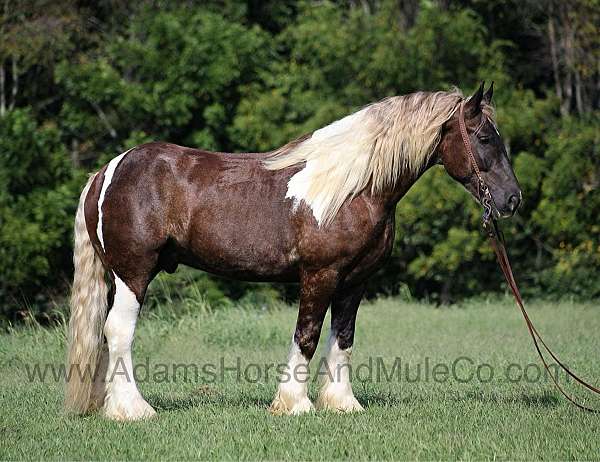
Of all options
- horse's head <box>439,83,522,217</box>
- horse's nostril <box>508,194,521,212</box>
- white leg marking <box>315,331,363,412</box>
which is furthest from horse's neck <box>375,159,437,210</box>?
white leg marking <box>315,331,363,412</box>

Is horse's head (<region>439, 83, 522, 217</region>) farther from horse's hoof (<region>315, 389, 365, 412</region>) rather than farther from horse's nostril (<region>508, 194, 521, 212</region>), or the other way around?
horse's hoof (<region>315, 389, 365, 412</region>)

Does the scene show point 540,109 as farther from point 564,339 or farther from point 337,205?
point 337,205

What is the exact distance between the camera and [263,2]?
20328 millimetres

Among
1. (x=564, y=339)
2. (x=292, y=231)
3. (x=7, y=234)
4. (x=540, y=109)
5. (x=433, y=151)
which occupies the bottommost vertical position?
(x=7, y=234)

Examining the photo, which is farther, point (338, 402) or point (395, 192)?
point (338, 402)

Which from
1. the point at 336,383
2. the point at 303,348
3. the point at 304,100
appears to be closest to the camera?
the point at 303,348

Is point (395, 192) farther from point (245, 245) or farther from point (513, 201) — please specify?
point (245, 245)

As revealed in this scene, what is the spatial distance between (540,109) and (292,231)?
12.1 m

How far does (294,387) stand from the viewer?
5996mm

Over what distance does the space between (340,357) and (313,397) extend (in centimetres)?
72

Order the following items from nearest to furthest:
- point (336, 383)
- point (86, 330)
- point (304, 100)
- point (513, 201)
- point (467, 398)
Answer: point (513, 201) < point (86, 330) < point (336, 383) < point (467, 398) < point (304, 100)

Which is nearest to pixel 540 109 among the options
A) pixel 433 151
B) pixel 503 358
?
pixel 503 358

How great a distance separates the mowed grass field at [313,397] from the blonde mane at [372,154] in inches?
57.8

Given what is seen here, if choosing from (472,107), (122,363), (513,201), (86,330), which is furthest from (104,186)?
(513,201)
